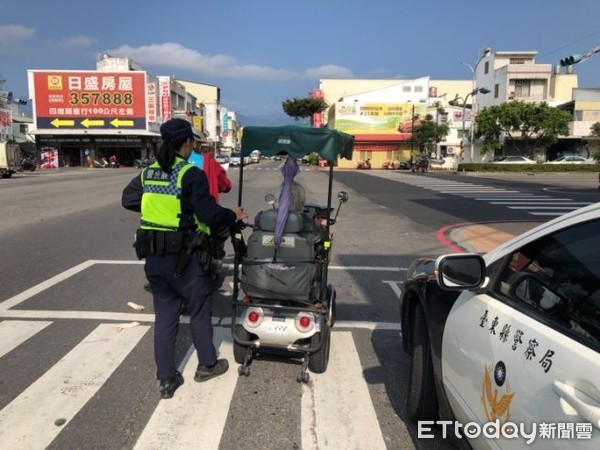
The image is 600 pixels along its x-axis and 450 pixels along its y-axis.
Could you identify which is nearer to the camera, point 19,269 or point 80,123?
point 19,269

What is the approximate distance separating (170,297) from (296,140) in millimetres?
1660

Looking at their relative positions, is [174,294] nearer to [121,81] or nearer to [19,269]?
[19,269]

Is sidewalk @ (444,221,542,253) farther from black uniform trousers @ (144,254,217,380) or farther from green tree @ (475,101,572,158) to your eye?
green tree @ (475,101,572,158)

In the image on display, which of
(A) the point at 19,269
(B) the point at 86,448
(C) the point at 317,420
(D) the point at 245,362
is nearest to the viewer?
(B) the point at 86,448

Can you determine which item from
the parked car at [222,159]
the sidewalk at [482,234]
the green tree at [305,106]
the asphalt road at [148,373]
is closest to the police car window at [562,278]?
the asphalt road at [148,373]

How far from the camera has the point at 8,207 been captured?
51.9ft

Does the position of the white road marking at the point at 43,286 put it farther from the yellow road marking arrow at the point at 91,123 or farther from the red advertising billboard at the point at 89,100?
the yellow road marking arrow at the point at 91,123

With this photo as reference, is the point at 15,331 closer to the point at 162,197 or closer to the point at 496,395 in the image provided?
the point at 162,197

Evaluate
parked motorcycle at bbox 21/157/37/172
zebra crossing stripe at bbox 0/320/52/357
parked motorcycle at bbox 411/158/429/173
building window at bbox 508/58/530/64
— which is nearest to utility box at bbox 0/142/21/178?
parked motorcycle at bbox 21/157/37/172

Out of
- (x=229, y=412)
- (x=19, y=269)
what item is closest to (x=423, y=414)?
(x=229, y=412)

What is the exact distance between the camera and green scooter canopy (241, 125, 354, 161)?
14.5 ft

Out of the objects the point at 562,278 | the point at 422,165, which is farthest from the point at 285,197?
the point at 422,165

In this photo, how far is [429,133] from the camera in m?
54.0

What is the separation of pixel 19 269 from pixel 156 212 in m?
5.25
